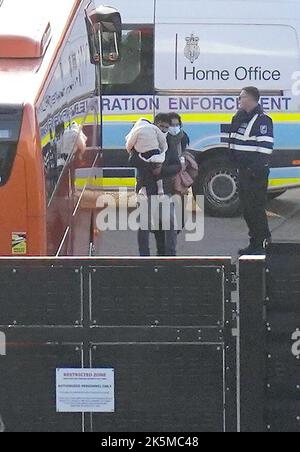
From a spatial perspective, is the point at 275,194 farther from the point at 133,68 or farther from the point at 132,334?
the point at 132,334

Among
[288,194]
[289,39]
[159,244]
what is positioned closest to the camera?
[159,244]

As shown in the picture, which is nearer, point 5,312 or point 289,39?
point 5,312

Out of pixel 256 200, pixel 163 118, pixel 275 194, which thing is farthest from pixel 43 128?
pixel 275 194

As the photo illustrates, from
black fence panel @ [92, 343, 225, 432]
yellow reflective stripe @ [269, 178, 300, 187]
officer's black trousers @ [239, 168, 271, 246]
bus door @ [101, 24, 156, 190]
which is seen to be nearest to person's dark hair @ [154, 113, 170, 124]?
officer's black trousers @ [239, 168, 271, 246]

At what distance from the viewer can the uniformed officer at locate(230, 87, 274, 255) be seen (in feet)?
40.5

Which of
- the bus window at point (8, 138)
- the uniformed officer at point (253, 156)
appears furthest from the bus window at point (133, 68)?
the bus window at point (8, 138)

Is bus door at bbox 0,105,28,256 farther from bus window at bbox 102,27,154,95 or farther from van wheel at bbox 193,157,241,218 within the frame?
van wheel at bbox 193,157,241,218

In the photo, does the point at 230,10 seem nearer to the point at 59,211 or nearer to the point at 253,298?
the point at 59,211

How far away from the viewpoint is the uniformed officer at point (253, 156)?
1234cm

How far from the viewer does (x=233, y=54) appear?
46.0 ft

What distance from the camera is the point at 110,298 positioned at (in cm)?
593

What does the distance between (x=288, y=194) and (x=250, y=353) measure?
10.4 m

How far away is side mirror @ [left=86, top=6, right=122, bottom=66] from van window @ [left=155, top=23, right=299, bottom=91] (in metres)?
2.12

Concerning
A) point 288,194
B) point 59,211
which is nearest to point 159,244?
point 59,211
